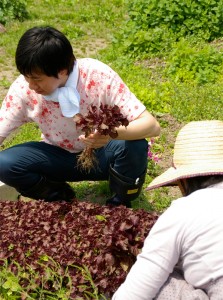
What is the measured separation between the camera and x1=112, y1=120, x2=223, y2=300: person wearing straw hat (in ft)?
7.55

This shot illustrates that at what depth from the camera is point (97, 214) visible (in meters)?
3.58

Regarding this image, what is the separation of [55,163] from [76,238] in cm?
84

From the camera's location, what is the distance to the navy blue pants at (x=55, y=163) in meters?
3.94

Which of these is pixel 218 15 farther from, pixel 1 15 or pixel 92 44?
pixel 1 15

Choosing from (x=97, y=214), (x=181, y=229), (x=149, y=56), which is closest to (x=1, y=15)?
(x=149, y=56)

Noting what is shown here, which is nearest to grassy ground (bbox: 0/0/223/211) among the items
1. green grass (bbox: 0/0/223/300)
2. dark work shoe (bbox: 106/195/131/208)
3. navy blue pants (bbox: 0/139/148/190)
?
green grass (bbox: 0/0/223/300)

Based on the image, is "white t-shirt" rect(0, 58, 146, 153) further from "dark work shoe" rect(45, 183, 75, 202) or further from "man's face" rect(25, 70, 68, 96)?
"dark work shoe" rect(45, 183, 75, 202)

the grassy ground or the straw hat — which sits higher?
the straw hat

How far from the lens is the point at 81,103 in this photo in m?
3.80

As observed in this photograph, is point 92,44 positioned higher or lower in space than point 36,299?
lower

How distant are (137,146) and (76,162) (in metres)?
0.47

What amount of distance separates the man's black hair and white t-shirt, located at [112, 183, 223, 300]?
1425 mm

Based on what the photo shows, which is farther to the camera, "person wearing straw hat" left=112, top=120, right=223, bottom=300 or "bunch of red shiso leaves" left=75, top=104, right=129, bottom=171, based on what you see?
"bunch of red shiso leaves" left=75, top=104, right=129, bottom=171

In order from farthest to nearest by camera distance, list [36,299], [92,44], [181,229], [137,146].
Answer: [92,44] → [137,146] → [36,299] → [181,229]
